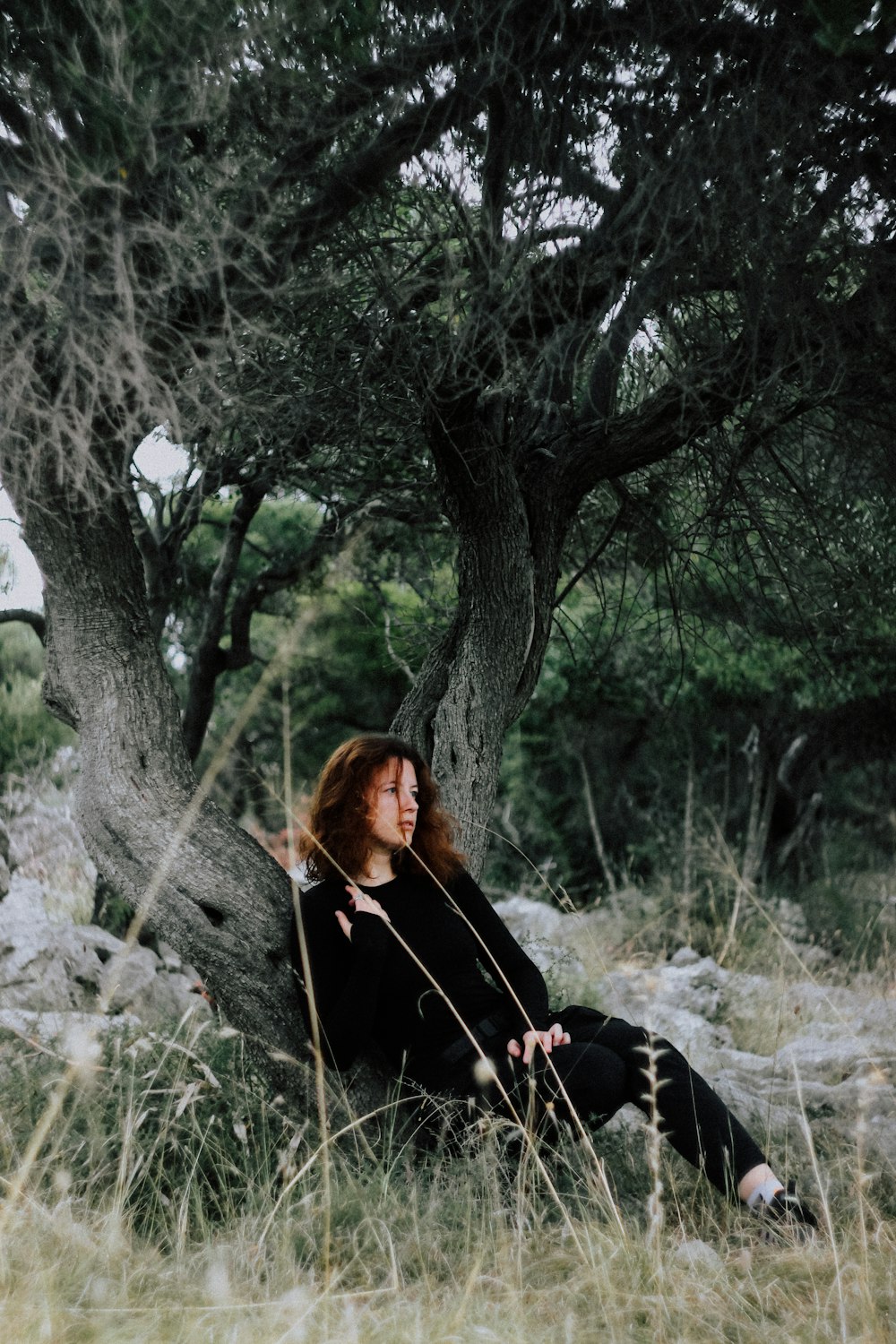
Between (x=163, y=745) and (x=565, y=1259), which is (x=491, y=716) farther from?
(x=565, y=1259)

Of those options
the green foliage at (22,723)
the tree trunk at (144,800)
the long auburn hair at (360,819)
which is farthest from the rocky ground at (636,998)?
the green foliage at (22,723)

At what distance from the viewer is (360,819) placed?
3719mm

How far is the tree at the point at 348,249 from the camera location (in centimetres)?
298

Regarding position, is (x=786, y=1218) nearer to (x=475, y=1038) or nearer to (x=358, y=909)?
(x=475, y=1038)

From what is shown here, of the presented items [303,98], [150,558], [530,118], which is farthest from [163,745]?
[150,558]

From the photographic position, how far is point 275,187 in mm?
3256

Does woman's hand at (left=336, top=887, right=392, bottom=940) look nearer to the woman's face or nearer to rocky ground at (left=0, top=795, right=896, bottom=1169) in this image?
the woman's face

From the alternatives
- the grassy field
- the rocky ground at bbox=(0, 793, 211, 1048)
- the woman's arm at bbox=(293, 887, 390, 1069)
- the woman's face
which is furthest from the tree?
the rocky ground at bbox=(0, 793, 211, 1048)

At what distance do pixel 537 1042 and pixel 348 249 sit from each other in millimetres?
2512

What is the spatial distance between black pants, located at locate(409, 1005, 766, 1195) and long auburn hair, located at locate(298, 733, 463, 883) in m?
0.63

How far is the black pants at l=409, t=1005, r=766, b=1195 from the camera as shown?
128 inches

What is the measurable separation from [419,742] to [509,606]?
64cm

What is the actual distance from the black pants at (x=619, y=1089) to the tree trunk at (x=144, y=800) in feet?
1.90

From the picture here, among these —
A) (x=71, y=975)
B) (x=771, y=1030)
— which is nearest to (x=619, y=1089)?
(x=771, y=1030)
